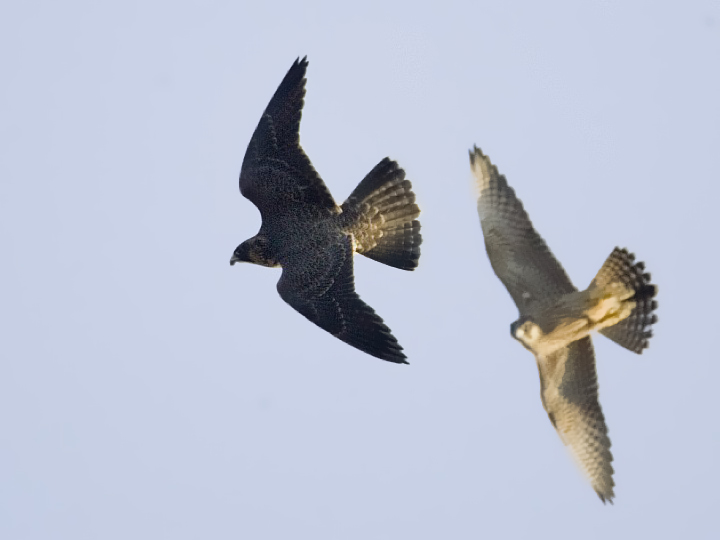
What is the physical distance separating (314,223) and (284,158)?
65 cm

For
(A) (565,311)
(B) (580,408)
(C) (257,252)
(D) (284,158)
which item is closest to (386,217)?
(D) (284,158)

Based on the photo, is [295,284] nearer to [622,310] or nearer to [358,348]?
[358,348]

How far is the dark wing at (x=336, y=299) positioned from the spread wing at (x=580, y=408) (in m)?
1.44

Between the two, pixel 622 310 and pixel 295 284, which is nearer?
pixel 622 310

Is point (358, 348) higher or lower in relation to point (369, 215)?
lower

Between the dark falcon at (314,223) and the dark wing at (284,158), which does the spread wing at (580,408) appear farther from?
the dark wing at (284,158)

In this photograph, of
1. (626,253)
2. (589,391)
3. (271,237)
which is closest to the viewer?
(626,253)

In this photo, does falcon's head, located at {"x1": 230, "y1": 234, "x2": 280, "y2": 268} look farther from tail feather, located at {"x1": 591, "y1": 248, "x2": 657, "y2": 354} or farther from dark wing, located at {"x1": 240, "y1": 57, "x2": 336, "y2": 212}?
tail feather, located at {"x1": 591, "y1": 248, "x2": 657, "y2": 354}

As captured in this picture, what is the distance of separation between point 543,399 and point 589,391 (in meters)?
0.40

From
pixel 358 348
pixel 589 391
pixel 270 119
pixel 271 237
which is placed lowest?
pixel 589 391

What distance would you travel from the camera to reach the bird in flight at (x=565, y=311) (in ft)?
31.6

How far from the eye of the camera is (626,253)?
952 cm

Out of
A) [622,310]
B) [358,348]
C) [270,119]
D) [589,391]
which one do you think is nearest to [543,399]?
[589,391]

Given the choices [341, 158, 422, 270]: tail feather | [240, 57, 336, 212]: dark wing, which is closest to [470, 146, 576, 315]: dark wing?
[341, 158, 422, 270]: tail feather
